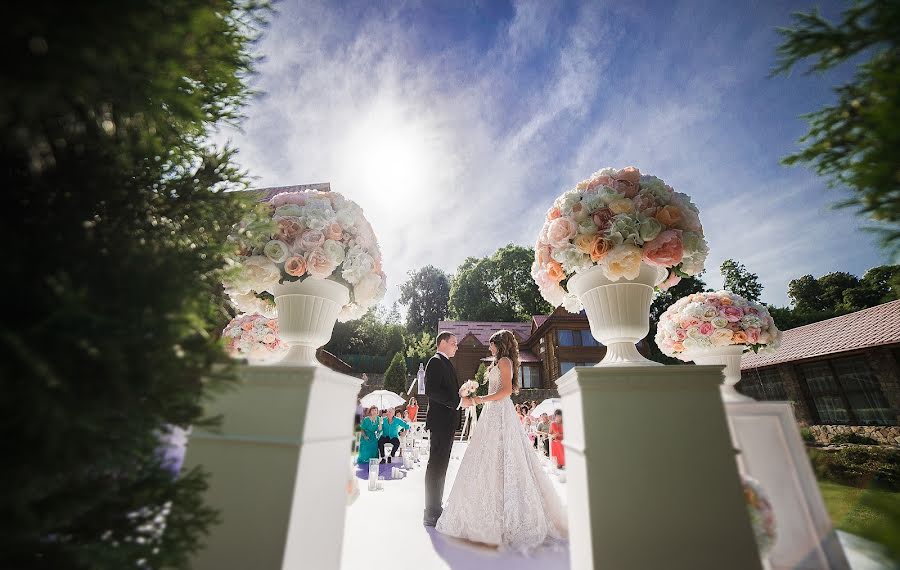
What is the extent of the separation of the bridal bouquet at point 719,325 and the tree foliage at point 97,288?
326 centimetres

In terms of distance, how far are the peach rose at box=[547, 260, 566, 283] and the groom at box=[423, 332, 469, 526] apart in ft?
6.28

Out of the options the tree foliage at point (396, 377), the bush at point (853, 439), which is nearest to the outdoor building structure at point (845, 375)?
the bush at point (853, 439)

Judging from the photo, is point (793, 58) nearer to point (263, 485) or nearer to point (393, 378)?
point (263, 485)

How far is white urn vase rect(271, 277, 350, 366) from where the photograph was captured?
2.11 m

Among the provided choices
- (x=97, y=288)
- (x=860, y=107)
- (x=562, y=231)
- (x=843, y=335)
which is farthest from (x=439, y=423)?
(x=843, y=335)

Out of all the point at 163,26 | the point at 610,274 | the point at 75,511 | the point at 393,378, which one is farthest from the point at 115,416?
the point at 393,378

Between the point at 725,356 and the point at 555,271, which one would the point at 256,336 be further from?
the point at 725,356

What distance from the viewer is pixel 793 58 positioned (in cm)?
134

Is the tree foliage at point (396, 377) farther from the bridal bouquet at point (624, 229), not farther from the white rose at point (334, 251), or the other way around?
the bridal bouquet at point (624, 229)

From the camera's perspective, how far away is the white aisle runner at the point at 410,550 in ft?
9.02

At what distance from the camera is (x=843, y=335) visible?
509 inches

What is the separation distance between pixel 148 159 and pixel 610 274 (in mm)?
2225

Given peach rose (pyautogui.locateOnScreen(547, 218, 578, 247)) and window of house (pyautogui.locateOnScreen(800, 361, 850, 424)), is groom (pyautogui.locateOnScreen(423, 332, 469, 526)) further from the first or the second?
window of house (pyautogui.locateOnScreen(800, 361, 850, 424))

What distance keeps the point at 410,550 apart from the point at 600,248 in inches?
116
